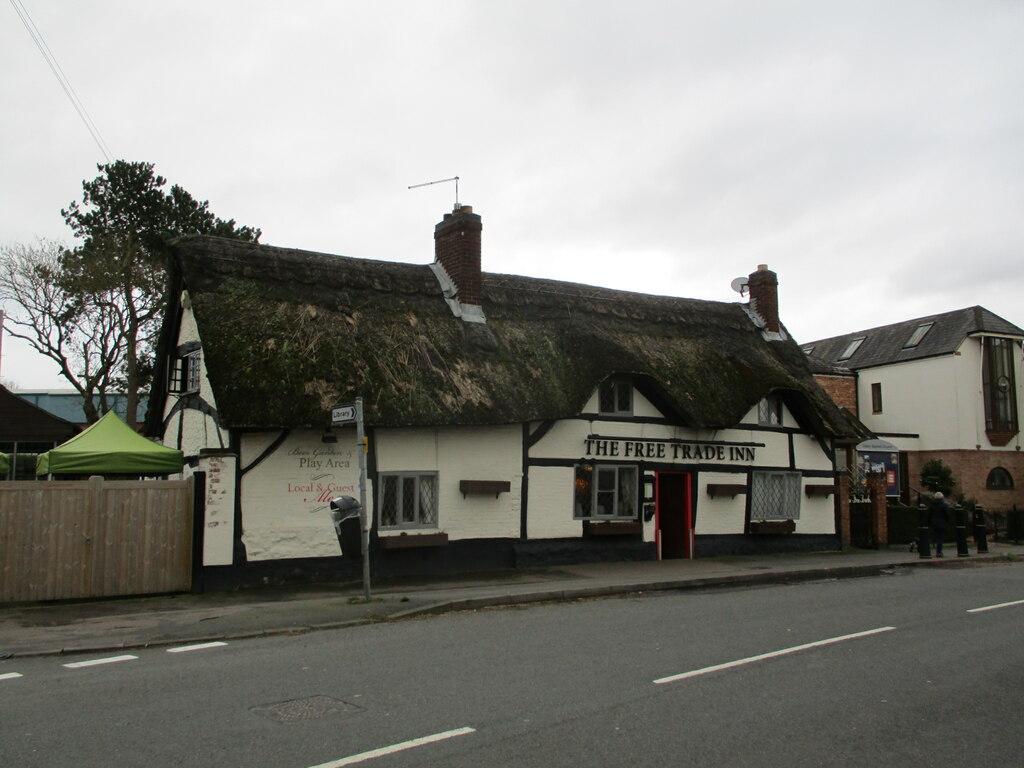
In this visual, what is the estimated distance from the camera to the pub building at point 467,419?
14.1m

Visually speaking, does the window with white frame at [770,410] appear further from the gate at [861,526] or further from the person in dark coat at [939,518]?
the person in dark coat at [939,518]

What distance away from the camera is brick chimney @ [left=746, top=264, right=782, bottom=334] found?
915 inches

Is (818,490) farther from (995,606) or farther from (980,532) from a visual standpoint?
(995,606)

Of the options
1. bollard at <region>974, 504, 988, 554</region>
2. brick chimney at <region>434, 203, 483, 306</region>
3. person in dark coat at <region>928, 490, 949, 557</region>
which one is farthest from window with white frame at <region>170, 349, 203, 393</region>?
bollard at <region>974, 504, 988, 554</region>

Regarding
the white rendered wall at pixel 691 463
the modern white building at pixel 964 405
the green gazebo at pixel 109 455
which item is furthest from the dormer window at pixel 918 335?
the green gazebo at pixel 109 455

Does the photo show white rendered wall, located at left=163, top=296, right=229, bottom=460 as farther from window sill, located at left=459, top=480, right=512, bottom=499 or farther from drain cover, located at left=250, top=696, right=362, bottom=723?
drain cover, located at left=250, top=696, right=362, bottom=723

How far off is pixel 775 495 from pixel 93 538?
14.5 meters

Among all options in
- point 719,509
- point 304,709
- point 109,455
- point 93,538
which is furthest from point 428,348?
point 304,709

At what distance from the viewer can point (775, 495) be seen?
20484mm

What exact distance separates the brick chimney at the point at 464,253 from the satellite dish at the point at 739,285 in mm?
9877

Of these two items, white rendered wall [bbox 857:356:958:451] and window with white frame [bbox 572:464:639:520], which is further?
white rendered wall [bbox 857:356:958:451]

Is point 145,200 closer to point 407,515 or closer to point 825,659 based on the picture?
point 407,515

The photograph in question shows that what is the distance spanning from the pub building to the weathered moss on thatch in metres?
0.04

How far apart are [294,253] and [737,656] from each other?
11.5 meters
